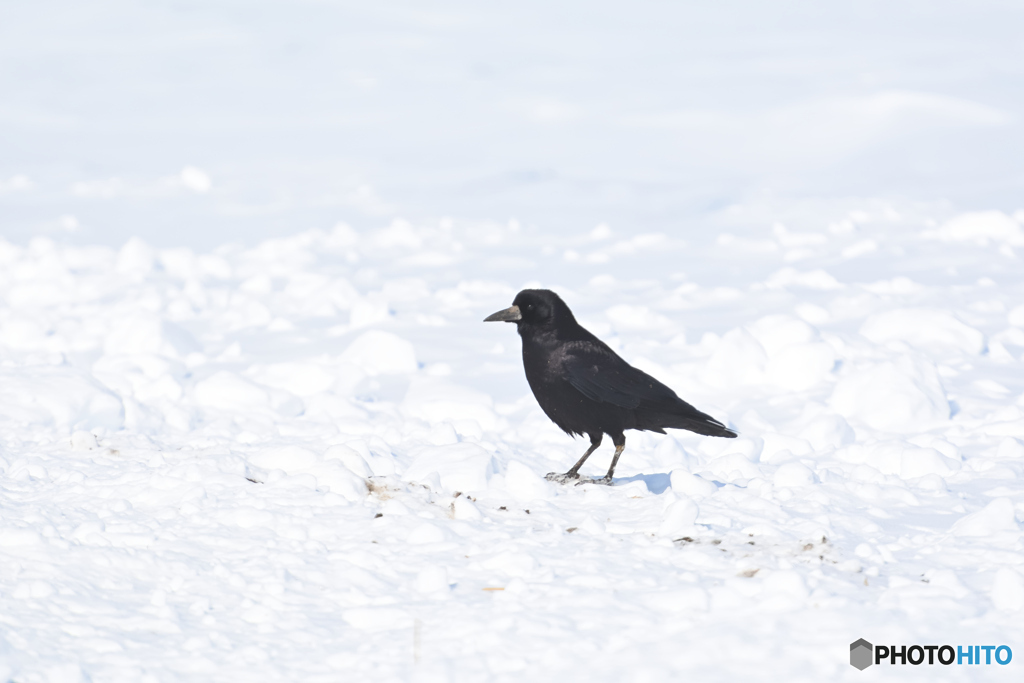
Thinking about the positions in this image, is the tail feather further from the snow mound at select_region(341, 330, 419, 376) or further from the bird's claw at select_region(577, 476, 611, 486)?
the snow mound at select_region(341, 330, 419, 376)

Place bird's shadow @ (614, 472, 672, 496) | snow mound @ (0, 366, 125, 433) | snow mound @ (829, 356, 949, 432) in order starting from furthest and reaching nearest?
1. snow mound @ (829, 356, 949, 432)
2. snow mound @ (0, 366, 125, 433)
3. bird's shadow @ (614, 472, 672, 496)

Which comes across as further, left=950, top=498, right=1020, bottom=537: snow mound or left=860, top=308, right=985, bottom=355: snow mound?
left=860, top=308, right=985, bottom=355: snow mound

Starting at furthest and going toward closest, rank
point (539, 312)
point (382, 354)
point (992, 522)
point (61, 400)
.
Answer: point (382, 354), point (61, 400), point (539, 312), point (992, 522)

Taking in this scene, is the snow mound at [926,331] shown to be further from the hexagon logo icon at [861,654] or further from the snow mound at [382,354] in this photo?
the hexagon logo icon at [861,654]

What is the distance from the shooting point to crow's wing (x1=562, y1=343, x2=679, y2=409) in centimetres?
557

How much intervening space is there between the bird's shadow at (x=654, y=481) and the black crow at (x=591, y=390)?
109 mm

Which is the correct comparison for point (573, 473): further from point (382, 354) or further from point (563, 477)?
point (382, 354)

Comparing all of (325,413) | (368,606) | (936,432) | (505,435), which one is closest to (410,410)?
(325,413)

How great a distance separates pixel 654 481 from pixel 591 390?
2.02 ft

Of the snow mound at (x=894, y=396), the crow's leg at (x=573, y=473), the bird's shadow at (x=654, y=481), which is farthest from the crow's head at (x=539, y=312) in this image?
the snow mound at (x=894, y=396)

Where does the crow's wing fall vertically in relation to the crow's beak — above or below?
below

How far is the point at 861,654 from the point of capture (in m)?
3.01

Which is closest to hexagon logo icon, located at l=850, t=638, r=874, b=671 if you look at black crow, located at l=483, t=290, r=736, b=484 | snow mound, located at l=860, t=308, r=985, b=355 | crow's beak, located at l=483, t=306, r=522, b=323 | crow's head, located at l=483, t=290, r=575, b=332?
black crow, located at l=483, t=290, r=736, b=484

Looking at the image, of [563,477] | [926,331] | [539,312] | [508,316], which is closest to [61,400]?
[508,316]
